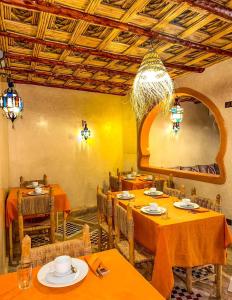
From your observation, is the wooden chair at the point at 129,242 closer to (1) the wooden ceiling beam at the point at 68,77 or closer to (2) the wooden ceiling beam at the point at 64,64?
(2) the wooden ceiling beam at the point at 64,64

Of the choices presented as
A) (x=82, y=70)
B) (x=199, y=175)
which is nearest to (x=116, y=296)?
(x=199, y=175)

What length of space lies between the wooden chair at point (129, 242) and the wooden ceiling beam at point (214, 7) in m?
Result: 1.99

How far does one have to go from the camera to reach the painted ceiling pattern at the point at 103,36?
2.31 m

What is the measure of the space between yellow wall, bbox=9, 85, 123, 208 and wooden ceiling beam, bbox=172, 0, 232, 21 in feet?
12.7

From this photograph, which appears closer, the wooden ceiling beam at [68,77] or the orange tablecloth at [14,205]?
the orange tablecloth at [14,205]

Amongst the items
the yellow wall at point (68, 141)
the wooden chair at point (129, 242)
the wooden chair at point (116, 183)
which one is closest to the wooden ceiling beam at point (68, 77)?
the yellow wall at point (68, 141)

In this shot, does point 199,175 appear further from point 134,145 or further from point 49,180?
point 49,180

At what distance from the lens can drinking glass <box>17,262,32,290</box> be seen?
4.01 feet

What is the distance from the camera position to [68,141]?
18.2ft

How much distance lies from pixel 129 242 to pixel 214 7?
2.42 meters

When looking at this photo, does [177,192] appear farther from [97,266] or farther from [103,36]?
[103,36]

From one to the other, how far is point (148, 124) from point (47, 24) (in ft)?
11.6

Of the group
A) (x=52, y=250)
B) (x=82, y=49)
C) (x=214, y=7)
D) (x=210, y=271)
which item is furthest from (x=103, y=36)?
(x=210, y=271)

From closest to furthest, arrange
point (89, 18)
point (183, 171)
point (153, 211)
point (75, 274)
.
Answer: point (75, 274) < point (89, 18) < point (153, 211) < point (183, 171)
